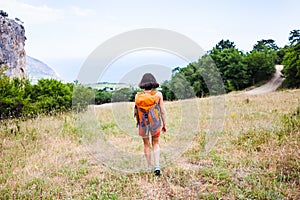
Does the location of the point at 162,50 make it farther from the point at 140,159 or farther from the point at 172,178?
the point at 172,178

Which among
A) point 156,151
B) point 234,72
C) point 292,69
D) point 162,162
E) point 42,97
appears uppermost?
point 234,72

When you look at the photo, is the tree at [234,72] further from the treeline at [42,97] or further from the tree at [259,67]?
the treeline at [42,97]

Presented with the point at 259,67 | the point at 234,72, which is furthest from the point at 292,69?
the point at 234,72

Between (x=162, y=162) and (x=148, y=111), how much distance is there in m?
1.28

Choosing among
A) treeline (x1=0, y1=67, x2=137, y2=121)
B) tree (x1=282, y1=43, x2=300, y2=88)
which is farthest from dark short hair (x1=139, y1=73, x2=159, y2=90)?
tree (x1=282, y1=43, x2=300, y2=88)

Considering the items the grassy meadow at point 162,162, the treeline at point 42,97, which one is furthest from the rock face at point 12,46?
the grassy meadow at point 162,162

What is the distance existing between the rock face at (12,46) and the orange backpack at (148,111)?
57.1ft

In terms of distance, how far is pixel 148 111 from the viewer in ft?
12.9

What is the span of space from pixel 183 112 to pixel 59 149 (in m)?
5.67

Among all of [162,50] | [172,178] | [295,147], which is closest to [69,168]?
[172,178]

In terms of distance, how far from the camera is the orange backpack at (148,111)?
153 inches

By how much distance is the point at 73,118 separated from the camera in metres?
8.56

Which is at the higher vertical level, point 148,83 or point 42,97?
point 148,83

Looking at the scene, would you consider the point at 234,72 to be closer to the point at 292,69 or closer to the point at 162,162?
the point at 292,69
